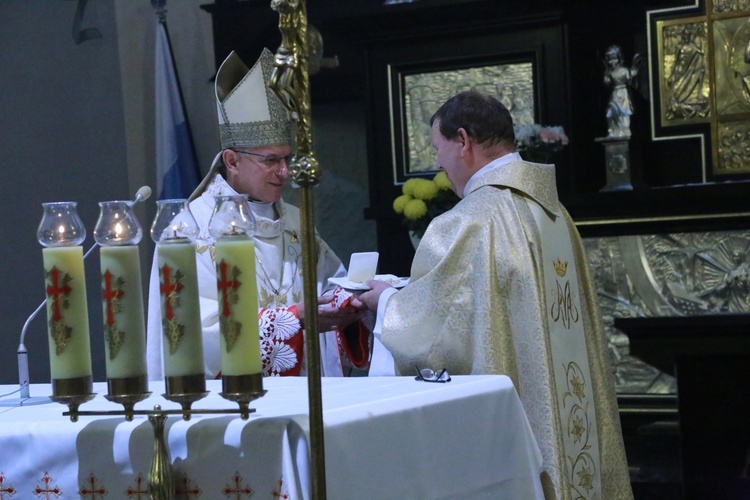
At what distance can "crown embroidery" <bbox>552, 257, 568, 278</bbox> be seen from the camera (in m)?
3.72

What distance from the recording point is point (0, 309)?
693 centimetres

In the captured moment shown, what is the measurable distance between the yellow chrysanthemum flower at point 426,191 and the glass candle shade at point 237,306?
13.5 ft

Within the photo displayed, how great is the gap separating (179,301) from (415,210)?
4.10 metres

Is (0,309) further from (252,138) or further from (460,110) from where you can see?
(460,110)

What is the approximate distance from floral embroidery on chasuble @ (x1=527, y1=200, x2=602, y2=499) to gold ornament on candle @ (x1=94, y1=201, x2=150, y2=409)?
5.61 ft

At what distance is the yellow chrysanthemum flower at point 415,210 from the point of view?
6.18 m

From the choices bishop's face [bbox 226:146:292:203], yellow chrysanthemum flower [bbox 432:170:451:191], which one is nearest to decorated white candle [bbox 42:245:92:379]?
bishop's face [bbox 226:146:292:203]

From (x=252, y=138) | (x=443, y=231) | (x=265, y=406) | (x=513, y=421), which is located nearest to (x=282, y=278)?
(x=252, y=138)

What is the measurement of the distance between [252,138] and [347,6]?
10.7ft

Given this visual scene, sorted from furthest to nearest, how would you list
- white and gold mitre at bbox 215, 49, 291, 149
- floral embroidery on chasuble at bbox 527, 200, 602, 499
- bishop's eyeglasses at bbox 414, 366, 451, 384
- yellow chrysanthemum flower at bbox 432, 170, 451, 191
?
yellow chrysanthemum flower at bbox 432, 170, 451, 191, white and gold mitre at bbox 215, 49, 291, 149, floral embroidery on chasuble at bbox 527, 200, 602, 499, bishop's eyeglasses at bbox 414, 366, 451, 384

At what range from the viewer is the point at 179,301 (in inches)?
83.7

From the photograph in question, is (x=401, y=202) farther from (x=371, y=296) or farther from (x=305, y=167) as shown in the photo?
(x=305, y=167)

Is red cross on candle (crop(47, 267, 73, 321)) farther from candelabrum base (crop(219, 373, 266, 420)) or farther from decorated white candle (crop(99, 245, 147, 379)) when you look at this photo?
candelabrum base (crop(219, 373, 266, 420))

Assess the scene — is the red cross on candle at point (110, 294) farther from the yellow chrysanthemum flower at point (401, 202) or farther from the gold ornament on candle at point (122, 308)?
the yellow chrysanthemum flower at point (401, 202)
